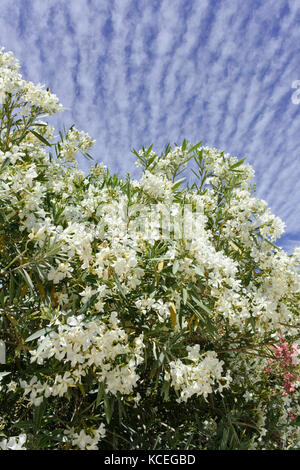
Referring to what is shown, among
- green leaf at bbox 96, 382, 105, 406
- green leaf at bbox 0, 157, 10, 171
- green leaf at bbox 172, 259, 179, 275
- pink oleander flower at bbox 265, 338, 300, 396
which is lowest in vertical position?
green leaf at bbox 96, 382, 105, 406

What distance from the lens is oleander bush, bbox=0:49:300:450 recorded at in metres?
1.71

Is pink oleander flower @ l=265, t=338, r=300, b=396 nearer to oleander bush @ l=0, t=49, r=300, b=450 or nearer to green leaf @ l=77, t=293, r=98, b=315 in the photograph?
oleander bush @ l=0, t=49, r=300, b=450

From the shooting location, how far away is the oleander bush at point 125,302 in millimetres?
1711

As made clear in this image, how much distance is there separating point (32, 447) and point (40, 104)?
6.91 ft

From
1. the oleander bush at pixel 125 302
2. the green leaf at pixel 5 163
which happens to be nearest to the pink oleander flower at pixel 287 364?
the oleander bush at pixel 125 302

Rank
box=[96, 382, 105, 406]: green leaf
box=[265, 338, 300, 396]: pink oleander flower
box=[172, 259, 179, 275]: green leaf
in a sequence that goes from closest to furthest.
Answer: box=[96, 382, 105, 406]: green leaf
box=[172, 259, 179, 275]: green leaf
box=[265, 338, 300, 396]: pink oleander flower

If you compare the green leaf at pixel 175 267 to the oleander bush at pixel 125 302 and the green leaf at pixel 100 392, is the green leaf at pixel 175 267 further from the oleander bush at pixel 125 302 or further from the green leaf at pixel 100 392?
the green leaf at pixel 100 392

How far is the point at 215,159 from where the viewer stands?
317 centimetres

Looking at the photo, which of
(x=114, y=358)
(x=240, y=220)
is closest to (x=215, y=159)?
(x=240, y=220)

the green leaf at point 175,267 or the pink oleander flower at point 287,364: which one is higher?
the green leaf at point 175,267

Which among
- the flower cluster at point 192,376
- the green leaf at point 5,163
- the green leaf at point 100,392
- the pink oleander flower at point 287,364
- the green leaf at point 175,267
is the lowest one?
the green leaf at point 100,392

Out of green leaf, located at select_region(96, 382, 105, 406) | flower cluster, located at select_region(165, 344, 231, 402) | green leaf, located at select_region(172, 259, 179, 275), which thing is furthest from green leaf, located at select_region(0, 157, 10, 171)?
flower cluster, located at select_region(165, 344, 231, 402)

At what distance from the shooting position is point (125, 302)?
6.44 feet

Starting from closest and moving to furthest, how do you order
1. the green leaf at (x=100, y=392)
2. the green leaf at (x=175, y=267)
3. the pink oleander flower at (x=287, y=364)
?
the green leaf at (x=100, y=392) → the green leaf at (x=175, y=267) → the pink oleander flower at (x=287, y=364)
